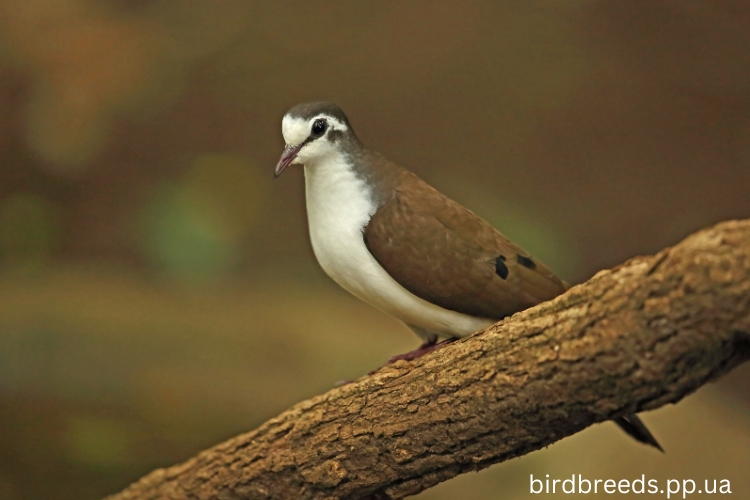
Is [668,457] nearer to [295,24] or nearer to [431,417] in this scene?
[431,417]

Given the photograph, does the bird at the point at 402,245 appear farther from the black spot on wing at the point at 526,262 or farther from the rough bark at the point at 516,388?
the rough bark at the point at 516,388

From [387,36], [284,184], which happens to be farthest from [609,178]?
[284,184]

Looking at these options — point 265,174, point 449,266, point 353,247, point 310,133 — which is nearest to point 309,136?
point 310,133

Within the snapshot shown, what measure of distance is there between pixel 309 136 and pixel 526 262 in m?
0.77

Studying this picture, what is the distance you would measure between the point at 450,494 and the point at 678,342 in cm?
239

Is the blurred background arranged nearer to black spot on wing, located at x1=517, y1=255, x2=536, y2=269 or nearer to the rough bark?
the rough bark

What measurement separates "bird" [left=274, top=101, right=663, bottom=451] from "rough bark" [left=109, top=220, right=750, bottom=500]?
259mm

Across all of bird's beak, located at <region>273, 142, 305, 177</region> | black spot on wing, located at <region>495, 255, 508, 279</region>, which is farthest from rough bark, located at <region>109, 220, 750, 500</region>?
bird's beak, located at <region>273, 142, 305, 177</region>

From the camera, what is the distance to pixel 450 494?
11.6 ft

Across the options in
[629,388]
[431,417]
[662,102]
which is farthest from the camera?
[662,102]

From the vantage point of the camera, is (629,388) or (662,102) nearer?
(629,388)

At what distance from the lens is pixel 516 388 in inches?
65.9

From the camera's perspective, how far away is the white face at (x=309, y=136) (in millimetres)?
2205

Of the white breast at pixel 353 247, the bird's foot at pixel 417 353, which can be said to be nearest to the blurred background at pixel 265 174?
the bird's foot at pixel 417 353
